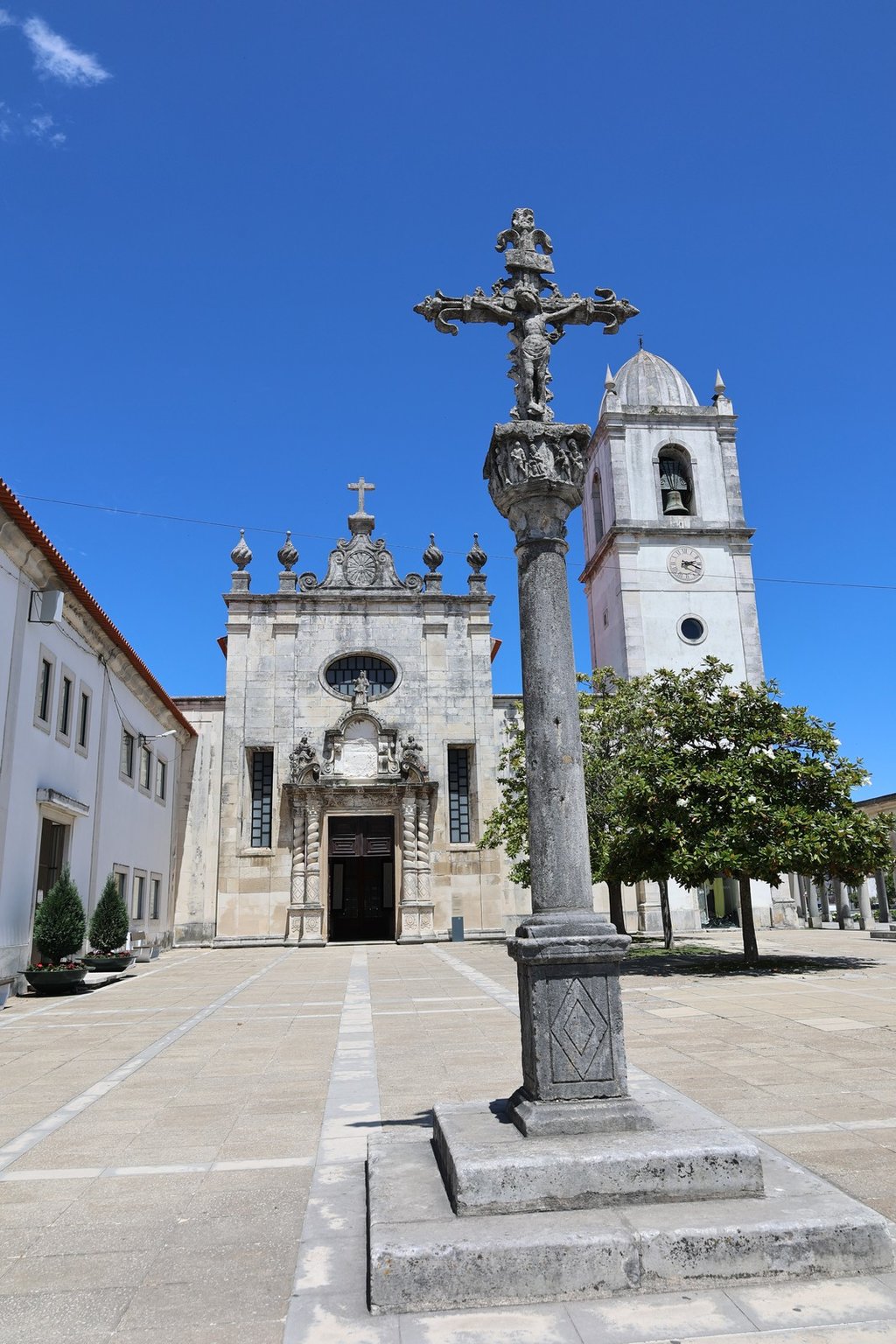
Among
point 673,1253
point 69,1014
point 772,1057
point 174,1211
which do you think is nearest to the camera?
point 673,1253

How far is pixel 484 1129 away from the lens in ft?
15.5

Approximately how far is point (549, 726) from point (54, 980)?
13124 millimetres

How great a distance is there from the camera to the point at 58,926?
51.7ft

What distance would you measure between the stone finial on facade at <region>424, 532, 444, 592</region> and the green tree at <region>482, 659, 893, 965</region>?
14407mm

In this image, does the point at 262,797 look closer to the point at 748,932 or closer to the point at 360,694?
the point at 360,694

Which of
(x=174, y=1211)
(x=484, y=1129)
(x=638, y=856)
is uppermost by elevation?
(x=638, y=856)

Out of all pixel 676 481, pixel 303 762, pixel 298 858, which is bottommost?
pixel 298 858

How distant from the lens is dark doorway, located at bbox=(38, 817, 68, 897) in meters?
17.5

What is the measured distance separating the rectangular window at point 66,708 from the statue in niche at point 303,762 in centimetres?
1032

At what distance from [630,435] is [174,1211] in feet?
109

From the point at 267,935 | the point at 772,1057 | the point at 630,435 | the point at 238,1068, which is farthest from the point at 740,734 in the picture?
the point at 630,435

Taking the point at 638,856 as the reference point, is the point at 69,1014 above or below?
below

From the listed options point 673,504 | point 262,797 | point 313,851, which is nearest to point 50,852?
point 313,851

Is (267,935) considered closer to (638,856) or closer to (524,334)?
(638,856)
